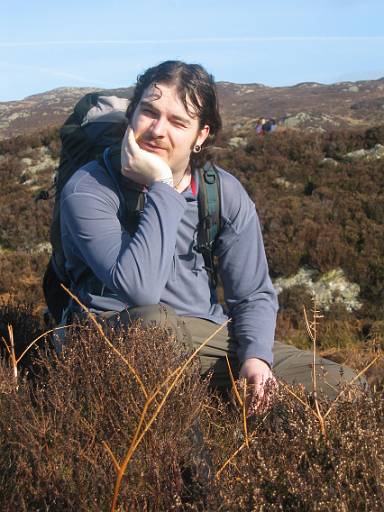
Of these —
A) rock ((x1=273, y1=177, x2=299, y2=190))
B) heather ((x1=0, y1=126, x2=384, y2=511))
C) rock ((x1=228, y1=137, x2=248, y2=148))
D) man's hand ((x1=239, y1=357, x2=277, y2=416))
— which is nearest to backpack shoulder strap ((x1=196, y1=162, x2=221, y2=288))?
man's hand ((x1=239, y1=357, x2=277, y2=416))

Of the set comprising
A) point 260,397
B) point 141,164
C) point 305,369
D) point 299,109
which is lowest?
point 299,109

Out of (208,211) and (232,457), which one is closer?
(232,457)

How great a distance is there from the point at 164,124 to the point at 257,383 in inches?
45.6

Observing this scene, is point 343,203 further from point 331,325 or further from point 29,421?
point 29,421

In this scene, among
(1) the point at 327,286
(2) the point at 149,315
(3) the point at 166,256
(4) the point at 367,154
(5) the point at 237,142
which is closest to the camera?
(2) the point at 149,315

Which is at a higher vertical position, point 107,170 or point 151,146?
point 151,146

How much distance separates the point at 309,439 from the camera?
69.0 inches

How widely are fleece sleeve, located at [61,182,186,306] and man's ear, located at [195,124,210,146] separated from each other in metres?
0.37

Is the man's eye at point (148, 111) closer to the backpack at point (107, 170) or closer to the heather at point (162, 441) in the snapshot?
the backpack at point (107, 170)

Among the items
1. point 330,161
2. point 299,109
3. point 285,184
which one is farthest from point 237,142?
point 299,109

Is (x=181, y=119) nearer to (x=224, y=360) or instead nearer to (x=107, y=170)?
(x=107, y=170)

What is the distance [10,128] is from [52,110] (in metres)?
12.4

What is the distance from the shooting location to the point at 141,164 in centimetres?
254

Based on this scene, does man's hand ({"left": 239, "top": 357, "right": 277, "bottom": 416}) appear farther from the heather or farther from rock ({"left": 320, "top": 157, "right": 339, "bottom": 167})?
rock ({"left": 320, "top": 157, "right": 339, "bottom": 167})
